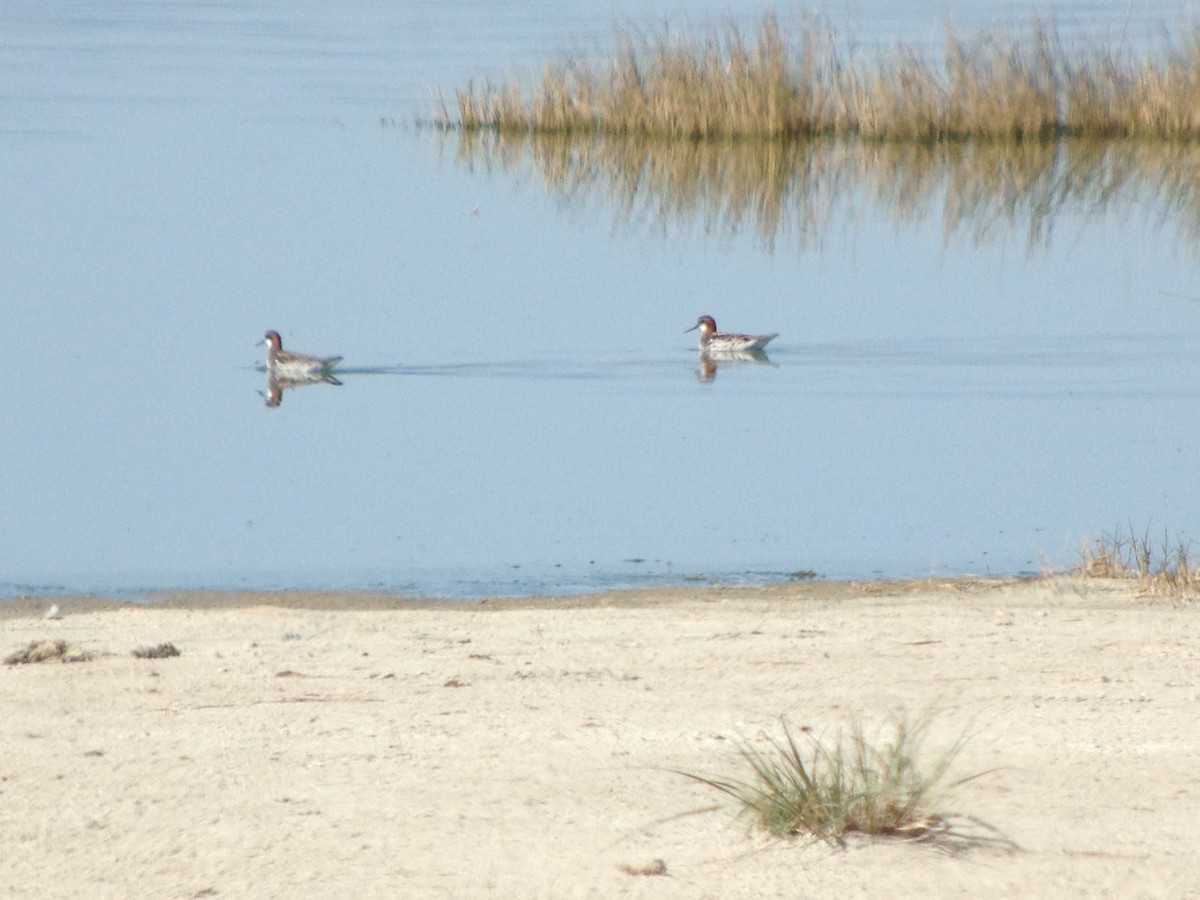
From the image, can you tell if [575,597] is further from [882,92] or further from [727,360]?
[882,92]

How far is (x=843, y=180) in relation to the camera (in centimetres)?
2303

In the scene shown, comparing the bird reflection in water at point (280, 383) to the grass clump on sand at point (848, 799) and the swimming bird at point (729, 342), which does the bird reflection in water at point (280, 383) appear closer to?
the swimming bird at point (729, 342)

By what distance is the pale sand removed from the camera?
16.5ft

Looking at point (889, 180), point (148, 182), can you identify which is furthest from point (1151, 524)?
point (148, 182)

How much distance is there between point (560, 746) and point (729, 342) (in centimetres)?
982

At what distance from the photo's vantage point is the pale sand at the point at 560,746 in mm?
5043

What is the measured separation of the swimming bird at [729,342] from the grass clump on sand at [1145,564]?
5247 millimetres

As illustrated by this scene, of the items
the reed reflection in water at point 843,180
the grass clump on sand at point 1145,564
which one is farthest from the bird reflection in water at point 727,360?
the grass clump on sand at point 1145,564

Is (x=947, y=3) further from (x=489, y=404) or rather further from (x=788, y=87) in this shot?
(x=489, y=404)

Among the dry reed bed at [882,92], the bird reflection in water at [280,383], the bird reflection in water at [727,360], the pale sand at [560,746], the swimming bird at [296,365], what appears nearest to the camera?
the pale sand at [560,746]

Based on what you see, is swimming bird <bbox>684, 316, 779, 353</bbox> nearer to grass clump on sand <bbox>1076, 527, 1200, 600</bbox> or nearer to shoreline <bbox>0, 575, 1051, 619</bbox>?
grass clump on sand <bbox>1076, 527, 1200, 600</bbox>

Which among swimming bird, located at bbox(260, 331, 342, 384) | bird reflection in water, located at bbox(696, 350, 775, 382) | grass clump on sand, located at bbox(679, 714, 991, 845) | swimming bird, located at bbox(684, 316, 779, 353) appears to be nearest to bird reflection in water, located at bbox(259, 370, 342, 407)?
swimming bird, located at bbox(260, 331, 342, 384)

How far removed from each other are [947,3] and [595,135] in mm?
22042

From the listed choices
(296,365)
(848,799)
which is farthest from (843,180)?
(848,799)
